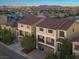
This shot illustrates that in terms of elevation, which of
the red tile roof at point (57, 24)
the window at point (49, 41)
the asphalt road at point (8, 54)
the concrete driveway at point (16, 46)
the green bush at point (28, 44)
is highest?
the red tile roof at point (57, 24)

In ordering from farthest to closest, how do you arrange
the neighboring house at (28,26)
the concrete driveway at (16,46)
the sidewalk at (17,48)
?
the neighboring house at (28,26) → the concrete driveway at (16,46) → the sidewalk at (17,48)

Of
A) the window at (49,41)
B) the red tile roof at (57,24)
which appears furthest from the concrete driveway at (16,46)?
the window at (49,41)

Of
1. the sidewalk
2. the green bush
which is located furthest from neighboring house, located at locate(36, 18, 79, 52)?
the sidewalk

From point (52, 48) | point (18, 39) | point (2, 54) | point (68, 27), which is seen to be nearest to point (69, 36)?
point (68, 27)

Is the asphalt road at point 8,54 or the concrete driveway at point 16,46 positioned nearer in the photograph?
the asphalt road at point 8,54

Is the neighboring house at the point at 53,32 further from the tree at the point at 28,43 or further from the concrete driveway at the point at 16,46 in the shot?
the concrete driveway at the point at 16,46

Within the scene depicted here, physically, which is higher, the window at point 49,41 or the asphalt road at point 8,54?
the window at point 49,41

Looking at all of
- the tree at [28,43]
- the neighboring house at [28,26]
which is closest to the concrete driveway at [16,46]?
the neighboring house at [28,26]

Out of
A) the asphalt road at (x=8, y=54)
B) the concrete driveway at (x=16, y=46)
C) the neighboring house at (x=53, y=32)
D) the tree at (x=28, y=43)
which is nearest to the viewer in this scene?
the neighboring house at (x=53, y=32)
